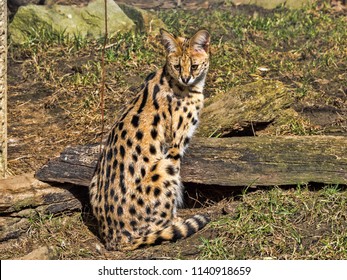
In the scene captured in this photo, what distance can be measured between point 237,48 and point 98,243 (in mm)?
4098

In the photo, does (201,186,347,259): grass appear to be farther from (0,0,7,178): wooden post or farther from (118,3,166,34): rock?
(118,3,166,34): rock

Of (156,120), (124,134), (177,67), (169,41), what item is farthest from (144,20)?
(124,134)

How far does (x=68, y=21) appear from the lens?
10.2 meters

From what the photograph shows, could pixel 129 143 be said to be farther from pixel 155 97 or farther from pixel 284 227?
pixel 284 227

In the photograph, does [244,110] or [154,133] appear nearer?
[154,133]

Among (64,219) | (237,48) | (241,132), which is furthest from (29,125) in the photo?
(237,48)

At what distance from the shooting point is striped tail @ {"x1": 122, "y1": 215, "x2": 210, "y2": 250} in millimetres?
6500

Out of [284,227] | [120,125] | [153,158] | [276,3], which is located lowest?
[284,227]

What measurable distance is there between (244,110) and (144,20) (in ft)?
11.6

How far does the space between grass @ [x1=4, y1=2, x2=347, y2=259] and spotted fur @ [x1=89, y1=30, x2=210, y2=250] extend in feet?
0.79

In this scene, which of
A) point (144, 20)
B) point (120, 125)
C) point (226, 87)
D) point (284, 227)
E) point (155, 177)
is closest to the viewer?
point (284, 227)

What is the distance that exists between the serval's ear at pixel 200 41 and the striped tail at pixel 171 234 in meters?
1.47

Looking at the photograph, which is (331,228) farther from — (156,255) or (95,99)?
(95,99)

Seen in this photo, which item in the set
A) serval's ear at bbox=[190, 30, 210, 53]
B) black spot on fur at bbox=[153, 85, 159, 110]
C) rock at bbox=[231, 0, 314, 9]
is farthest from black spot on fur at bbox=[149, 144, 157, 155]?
rock at bbox=[231, 0, 314, 9]
